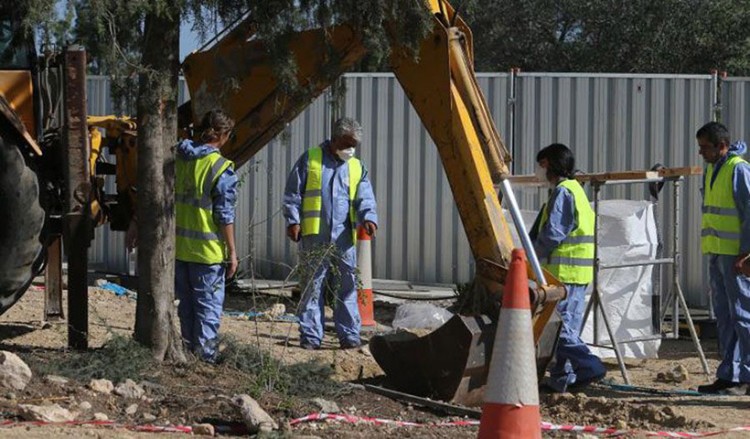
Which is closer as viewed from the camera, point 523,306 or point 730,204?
point 523,306

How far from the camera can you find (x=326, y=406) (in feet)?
24.1

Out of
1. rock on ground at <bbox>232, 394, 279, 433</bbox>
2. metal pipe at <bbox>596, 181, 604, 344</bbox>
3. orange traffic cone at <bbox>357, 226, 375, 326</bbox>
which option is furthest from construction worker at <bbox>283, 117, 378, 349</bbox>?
rock on ground at <bbox>232, 394, 279, 433</bbox>

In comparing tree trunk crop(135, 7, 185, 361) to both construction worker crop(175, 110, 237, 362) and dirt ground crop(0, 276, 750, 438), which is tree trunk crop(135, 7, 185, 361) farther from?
construction worker crop(175, 110, 237, 362)

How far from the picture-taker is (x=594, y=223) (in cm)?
984

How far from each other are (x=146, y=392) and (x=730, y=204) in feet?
15.0

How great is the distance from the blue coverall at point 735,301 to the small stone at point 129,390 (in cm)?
437

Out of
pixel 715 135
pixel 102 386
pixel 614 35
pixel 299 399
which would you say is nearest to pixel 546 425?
pixel 299 399

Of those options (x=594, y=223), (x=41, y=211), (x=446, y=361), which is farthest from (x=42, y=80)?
A: (x=594, y=223)

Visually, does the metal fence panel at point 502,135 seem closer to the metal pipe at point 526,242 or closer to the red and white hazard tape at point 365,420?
the metal pipe at point 526,242

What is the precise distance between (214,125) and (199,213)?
58 centimetres

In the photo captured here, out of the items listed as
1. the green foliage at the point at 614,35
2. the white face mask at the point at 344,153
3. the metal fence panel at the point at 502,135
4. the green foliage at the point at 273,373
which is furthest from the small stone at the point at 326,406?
the green foliage at the point at 614,35

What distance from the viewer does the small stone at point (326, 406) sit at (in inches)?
288

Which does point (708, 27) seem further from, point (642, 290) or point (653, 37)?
point (642, 290)

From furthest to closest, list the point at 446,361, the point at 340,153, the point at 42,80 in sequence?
the point at 340,153
the point at 42,80
the point at 446,361
